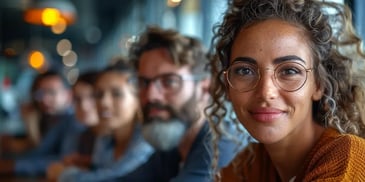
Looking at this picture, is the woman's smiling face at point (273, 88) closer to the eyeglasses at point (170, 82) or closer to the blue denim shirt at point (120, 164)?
the eyeglasses at point (170, 82)

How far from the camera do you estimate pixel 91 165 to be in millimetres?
3256

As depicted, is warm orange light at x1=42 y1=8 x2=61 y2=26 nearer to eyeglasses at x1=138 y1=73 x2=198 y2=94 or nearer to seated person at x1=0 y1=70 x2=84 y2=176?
seated person at x1=0 y1=70 x2=84 y2=176

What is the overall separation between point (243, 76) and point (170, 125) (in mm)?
861

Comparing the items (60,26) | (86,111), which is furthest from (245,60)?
(60,26)

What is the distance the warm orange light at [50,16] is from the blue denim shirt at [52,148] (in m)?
2.67

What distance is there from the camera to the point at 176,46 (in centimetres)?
217

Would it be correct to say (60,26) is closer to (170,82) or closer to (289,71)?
(170,82)

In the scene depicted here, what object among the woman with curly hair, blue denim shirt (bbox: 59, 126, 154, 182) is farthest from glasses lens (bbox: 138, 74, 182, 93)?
the woman with curly hair

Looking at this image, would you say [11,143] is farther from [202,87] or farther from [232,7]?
[232,7]

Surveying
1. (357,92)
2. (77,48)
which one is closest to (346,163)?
(357,92)

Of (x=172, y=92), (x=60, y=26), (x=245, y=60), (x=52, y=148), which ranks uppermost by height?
(x=245, y=60)

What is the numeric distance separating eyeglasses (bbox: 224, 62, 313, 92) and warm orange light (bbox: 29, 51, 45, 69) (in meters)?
11.7

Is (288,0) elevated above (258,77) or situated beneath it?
elevated above

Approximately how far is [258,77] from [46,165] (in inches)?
120
